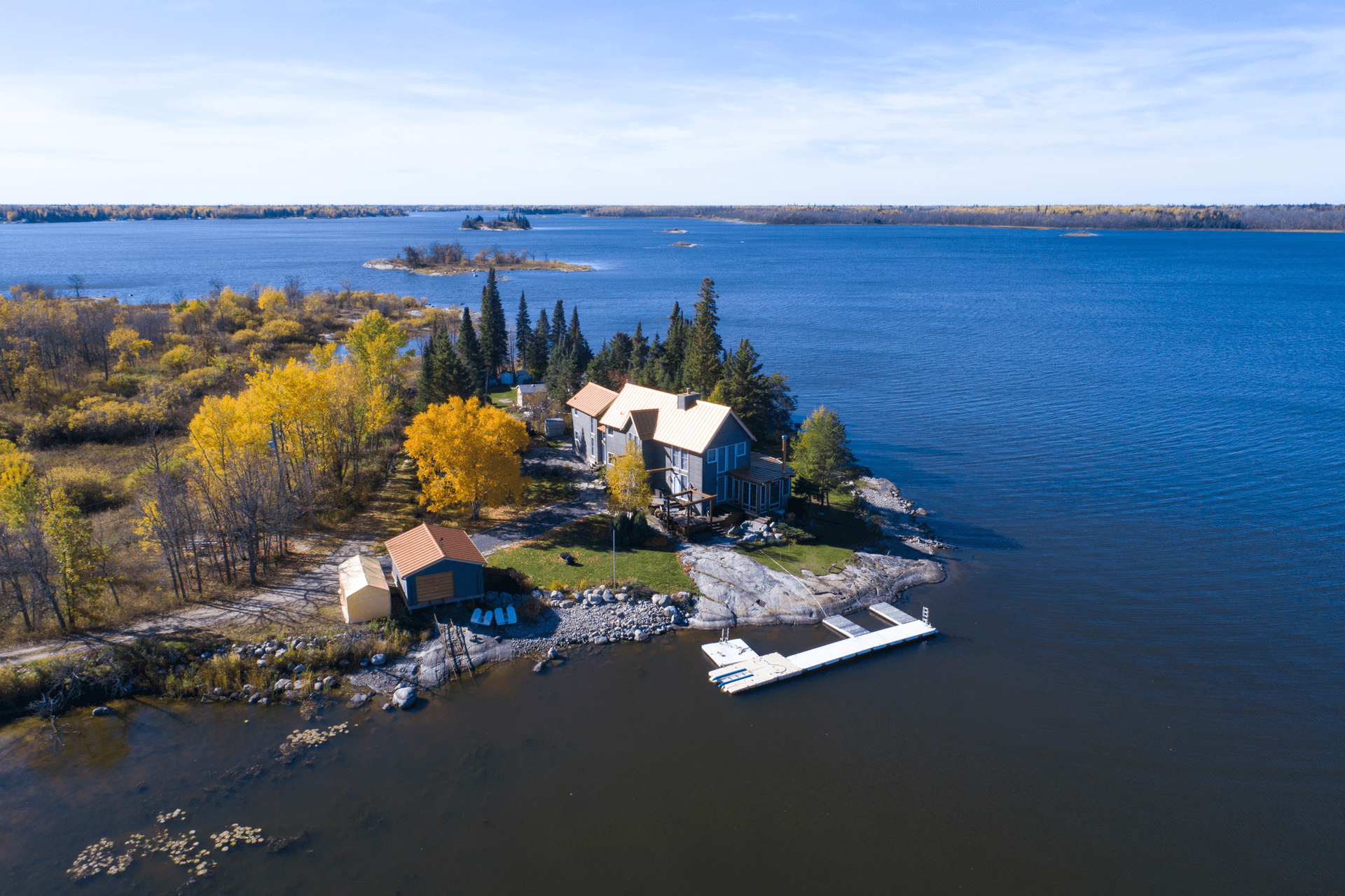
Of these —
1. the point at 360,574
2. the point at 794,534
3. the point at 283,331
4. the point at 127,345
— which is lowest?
the point at 794,534

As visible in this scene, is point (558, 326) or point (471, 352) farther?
point (558, 326)

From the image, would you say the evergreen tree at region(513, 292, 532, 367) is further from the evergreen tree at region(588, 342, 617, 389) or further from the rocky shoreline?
the rocky shoreline

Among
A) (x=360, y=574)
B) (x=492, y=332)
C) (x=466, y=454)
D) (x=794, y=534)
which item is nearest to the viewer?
(x=360, y=574)

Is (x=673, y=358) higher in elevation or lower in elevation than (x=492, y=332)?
lower

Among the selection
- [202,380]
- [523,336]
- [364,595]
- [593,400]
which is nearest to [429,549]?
[364,595]

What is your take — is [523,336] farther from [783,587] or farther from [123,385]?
[783,587]

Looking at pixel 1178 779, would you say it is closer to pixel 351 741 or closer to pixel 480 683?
pixel 480 683

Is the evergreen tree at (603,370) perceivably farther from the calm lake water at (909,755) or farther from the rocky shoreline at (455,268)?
the rocky shoreline at (455,268)

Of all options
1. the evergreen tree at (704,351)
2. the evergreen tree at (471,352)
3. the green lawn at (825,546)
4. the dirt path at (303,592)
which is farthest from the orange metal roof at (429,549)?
the evergreen tree at (471,352)
